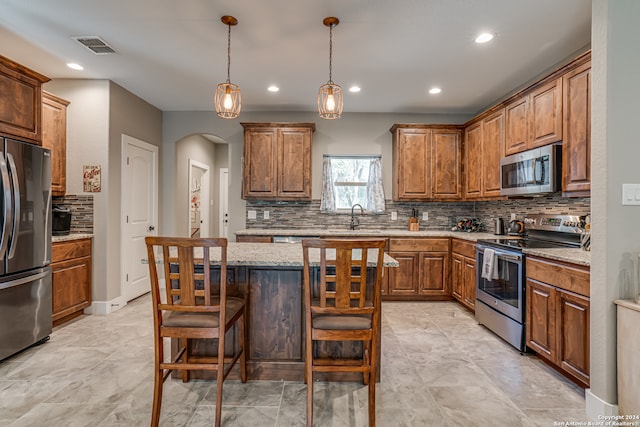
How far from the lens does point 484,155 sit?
4066 millimetres

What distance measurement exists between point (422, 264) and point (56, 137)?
4.56m

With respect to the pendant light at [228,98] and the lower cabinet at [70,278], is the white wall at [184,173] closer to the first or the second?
the lower cabinet at [70,278]

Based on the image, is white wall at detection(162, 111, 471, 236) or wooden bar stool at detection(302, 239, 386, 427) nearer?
wooden bar stool at detection(302, 239, 386, 427)

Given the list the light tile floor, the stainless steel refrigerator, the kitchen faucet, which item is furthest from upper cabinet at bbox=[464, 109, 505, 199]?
the stainless steel refrigerator

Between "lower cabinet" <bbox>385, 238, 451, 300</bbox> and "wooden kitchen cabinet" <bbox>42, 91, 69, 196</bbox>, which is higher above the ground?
"wooden kitchen cabinet" <bbox>42, 91, 69, 196</bbox>

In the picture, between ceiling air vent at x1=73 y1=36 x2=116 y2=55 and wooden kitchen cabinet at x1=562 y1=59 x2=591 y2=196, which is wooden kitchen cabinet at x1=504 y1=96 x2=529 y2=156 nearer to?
wooden kitchen cabinet at x1=562 y1=59 x2=591 y2=196

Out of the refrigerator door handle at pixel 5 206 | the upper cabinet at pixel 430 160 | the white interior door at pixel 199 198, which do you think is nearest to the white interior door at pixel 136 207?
the white interior door at pixel 199 198

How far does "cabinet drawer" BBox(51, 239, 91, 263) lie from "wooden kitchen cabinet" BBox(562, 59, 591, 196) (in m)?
4.67

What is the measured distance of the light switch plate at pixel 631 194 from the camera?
183cm

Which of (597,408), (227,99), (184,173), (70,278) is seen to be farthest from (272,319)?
(184,173)

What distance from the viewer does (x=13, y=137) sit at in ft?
8.84

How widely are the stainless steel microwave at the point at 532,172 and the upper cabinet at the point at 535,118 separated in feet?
0.28

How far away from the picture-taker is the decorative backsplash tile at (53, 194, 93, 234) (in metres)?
3.79

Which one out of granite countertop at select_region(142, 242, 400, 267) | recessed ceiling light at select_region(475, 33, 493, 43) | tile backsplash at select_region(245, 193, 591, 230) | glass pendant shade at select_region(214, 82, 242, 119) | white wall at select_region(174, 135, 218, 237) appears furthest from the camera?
white wall at select_region(174, 135, 218, 237)
